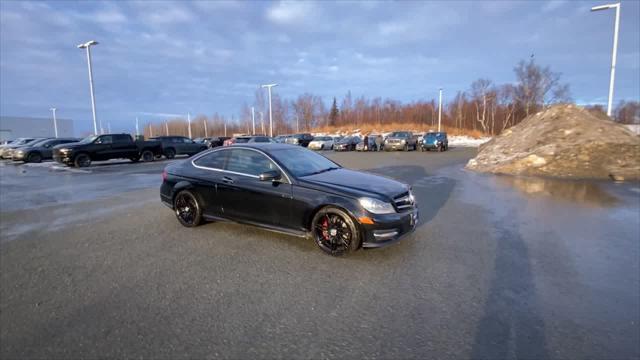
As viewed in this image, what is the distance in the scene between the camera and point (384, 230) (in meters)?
4.62

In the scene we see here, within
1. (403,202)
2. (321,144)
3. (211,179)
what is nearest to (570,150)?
(403,202)

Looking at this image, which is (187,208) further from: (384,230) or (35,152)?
(35,152)

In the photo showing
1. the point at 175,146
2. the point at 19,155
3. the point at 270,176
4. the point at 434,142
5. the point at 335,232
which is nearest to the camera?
the point at 335,232

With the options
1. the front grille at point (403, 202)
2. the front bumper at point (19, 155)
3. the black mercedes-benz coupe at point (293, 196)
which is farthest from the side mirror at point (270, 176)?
the front bumper at point (19, 155)

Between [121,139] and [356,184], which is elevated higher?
[121,139]

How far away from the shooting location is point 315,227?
495 centimetres

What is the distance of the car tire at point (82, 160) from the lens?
19.0 metres

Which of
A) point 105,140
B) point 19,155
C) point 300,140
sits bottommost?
point 19,155

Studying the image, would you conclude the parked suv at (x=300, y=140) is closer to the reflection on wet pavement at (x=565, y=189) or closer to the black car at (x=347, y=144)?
the black car at (x=347, y=144)

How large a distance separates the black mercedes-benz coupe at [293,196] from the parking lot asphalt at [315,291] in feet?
1.10

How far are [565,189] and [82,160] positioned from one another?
2301 centimetres

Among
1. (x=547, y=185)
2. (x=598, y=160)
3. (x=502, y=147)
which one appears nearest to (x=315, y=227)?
(x=547, y=185)

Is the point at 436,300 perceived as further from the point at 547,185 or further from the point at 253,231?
the point at 547,185

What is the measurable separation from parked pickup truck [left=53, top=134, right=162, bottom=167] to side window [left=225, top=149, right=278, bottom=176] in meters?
17.6
